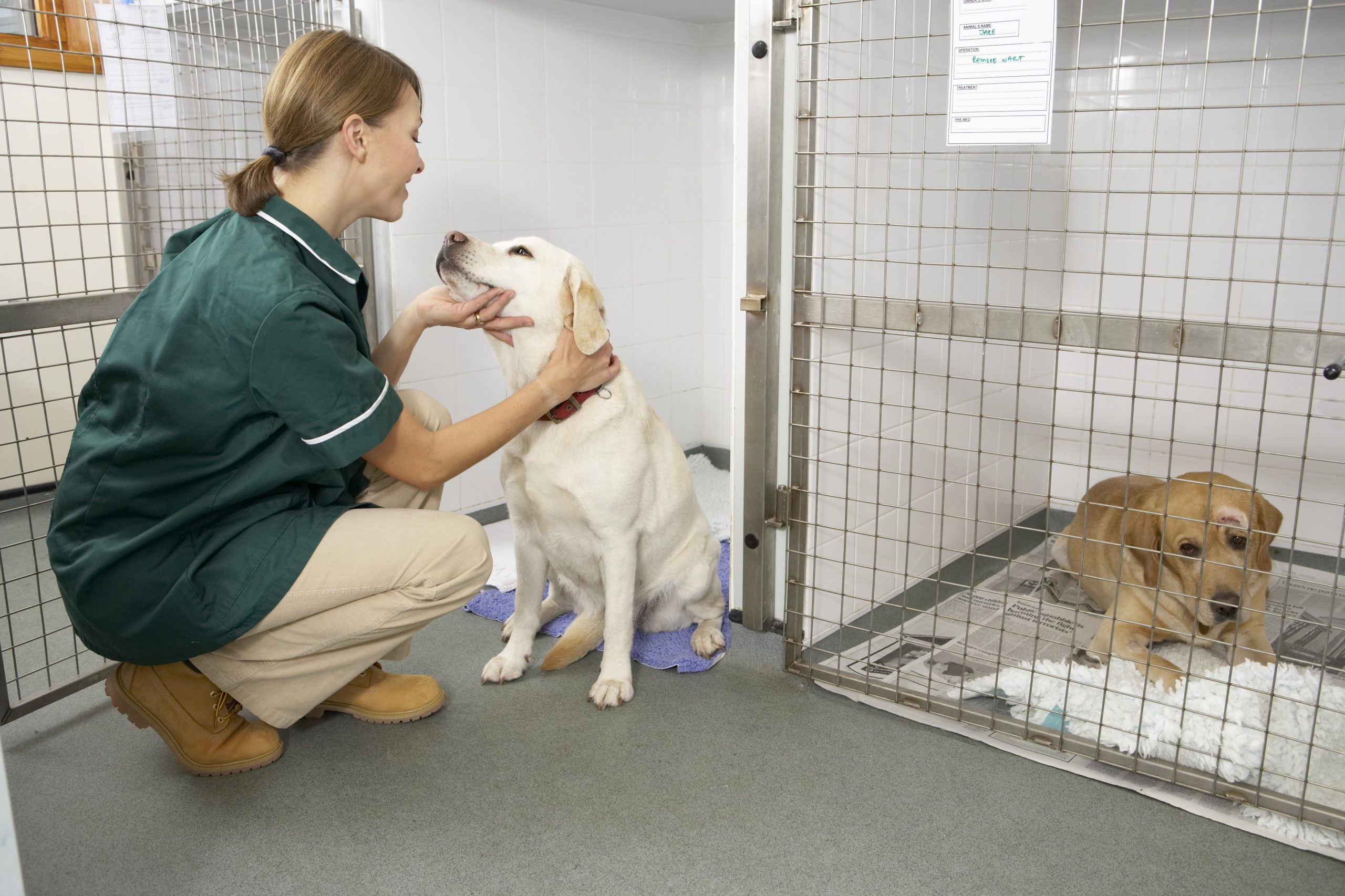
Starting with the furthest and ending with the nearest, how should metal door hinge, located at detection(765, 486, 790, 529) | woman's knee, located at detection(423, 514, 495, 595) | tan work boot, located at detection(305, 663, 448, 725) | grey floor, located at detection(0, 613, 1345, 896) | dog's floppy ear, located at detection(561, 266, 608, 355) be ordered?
metal door hinge, located at detection(765, 486, 790, 529), tan work boot, located at detection(305, 663, 448, 725), dog's floppy ear, located at detection(561, 266, 608, 355), woman's knee, located at detection(423, 514, 495, 595), grey floor, located at detection(0, 613, 1345, 896)

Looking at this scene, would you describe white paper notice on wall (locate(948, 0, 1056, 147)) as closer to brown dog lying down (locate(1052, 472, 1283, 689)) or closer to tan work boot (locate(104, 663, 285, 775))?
brown dog lying down (locate(1052, 472, 1283, 689))

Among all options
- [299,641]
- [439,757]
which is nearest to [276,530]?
[299,641]

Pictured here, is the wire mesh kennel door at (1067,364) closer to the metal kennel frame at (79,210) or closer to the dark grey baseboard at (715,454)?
the dark grey baseboard at (715,454)

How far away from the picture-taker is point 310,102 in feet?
5.73

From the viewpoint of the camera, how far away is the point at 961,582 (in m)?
2.86

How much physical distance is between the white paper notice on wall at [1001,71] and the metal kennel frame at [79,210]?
1.66 metres

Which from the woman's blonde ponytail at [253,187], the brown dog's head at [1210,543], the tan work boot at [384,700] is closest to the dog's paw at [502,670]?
the tan work boot at [384,700]

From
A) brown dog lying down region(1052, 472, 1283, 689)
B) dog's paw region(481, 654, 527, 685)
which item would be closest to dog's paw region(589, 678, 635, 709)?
dog's paw region(481, 654, 527, 685)

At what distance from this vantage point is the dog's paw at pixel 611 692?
2158 millimetres

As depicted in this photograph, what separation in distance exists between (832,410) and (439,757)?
119cm

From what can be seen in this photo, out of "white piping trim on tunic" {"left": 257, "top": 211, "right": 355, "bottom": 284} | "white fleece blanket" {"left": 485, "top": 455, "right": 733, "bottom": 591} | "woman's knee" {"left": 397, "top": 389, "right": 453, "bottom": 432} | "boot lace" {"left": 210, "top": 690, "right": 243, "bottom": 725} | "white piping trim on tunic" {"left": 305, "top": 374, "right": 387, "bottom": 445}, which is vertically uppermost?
"white piping trim on tunic" {"left": 257, "top": 211, "right": 355, "bottom": 284}

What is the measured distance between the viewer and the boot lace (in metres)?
1.91

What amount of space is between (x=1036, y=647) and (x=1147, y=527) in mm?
693

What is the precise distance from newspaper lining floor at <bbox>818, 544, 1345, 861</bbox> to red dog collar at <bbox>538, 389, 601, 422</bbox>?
0.84 m
